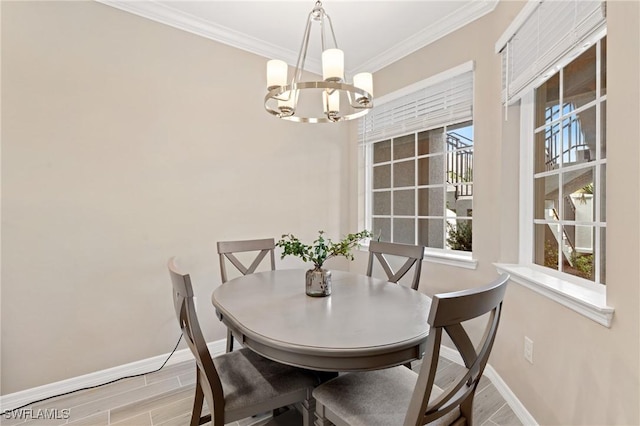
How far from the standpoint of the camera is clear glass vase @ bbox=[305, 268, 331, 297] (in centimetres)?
167

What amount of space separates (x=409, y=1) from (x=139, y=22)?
208 cm

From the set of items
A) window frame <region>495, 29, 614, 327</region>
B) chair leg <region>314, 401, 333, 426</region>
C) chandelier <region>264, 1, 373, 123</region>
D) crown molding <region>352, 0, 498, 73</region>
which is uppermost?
crown molding <region>352, 0, 498, 73</region>

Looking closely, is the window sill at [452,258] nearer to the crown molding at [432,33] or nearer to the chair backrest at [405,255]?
the chair backrest at [405,255]

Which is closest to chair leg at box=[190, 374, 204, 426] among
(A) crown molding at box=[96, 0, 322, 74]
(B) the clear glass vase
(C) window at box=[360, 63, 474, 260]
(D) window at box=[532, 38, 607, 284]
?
(B) the clear glass vase

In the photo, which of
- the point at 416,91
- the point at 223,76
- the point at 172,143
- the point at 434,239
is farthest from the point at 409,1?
the point at 172,143

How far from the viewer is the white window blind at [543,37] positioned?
1360mm

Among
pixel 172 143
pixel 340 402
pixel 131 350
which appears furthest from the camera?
pixel 172 143

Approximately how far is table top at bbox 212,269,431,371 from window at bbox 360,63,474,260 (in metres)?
1.21

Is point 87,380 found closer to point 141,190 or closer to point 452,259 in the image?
point 141,190

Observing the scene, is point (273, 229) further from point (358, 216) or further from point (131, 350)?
point (131, 350)

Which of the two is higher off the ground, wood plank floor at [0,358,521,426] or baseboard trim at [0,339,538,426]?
baseboard trim at [0,339,538,426]

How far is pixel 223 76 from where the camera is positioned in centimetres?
276

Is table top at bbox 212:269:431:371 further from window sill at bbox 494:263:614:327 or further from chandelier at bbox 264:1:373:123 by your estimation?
chandelier at bbox 264:1:373:123

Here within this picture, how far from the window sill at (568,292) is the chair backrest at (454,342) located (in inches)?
20.2
